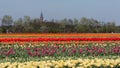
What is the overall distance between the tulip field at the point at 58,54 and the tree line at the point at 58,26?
22747 millimetres

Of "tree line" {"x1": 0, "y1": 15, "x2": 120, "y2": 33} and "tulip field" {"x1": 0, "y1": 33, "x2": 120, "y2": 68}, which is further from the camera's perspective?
"tree line" {"x1": 0, "y1": 15, "x2": 120, "y2": 33}

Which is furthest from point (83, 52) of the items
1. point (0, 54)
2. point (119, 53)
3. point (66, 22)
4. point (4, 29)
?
point (66, 22)

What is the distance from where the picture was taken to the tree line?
46.9m

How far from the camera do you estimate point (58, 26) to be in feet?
169

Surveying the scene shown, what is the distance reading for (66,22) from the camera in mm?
55125

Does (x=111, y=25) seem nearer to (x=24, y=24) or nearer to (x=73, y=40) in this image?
(x=24, y=24)

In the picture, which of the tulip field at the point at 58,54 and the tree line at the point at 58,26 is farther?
the tree line at the point at 58,26

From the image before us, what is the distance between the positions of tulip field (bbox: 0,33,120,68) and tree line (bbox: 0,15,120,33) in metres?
22.7

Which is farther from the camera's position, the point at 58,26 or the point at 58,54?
the point at 58,26

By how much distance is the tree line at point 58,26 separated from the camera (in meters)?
46.9

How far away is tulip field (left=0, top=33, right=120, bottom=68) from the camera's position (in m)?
7.97

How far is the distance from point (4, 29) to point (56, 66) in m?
39.0

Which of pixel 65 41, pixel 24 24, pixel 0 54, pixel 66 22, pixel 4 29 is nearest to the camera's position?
pixel 0 54

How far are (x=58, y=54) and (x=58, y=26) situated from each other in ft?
115
